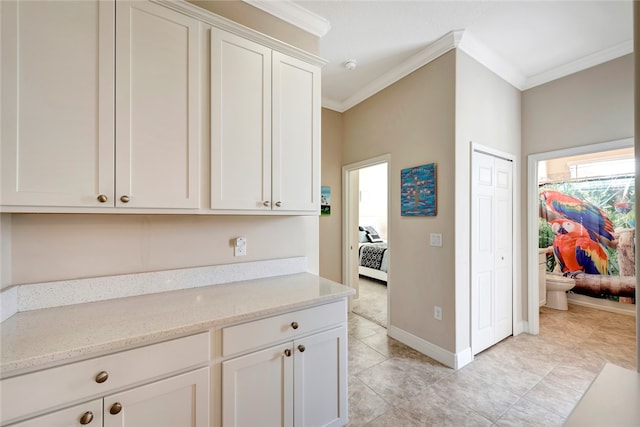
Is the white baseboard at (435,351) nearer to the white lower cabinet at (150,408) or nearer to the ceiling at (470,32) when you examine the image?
the white lower cabinet at (150,408)

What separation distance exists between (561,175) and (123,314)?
596 centimetres

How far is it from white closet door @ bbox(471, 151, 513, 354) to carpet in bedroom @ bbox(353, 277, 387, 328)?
1.10 metres

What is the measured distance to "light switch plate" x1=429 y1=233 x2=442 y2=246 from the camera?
→ 235 cm

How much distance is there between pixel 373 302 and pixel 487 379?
1932 millimetres

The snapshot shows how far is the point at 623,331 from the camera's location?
2.99 meters

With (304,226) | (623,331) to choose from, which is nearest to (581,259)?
(623,331)

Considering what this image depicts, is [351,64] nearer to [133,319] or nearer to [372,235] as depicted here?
[133,319]

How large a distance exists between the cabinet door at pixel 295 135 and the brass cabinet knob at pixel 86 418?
1160 mm

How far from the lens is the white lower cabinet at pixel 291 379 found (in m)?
1.18

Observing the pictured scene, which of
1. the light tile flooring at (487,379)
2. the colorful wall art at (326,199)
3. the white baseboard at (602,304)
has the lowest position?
the light tile flooring at (487,379)

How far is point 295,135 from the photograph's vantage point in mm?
1677

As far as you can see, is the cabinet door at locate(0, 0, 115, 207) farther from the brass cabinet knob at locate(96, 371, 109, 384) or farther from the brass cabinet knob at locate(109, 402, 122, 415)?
the brass cabinet knob at locate(109, 402, 122, 415)

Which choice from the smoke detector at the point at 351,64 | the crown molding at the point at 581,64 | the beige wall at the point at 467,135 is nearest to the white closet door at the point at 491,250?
the beige wall at the point at 467,135

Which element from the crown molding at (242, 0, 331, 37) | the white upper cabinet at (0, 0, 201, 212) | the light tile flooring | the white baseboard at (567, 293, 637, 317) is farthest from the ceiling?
the white baseboard at (567, 293, 637, 317)
